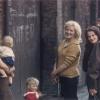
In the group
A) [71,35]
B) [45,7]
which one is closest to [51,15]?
[45,7]

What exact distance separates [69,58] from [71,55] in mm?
60

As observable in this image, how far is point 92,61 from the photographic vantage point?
37.5 ft

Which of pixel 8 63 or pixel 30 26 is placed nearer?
pixel 8 63

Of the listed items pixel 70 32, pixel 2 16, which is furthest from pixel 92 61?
pixel 2 16

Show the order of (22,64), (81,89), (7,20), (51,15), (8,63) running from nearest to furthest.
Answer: (8,63) < (7,20) < (22,64) < (51,15) < (81,89)

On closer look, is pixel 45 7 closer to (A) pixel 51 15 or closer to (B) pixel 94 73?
(A) pixel 51 15

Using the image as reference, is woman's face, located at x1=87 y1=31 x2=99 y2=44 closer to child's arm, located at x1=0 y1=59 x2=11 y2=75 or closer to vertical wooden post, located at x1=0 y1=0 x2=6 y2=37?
child's arm, located at x1=0 y1=59 x2=11 y2=75

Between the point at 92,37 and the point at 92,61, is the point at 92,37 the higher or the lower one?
the higher one

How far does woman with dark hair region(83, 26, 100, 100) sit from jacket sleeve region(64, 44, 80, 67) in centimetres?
26

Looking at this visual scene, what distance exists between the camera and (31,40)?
1447 centimetres

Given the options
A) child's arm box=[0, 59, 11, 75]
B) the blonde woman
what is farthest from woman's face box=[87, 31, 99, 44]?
child's arm box=[0, 59, 11, 75]

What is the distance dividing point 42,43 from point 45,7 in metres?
0.79

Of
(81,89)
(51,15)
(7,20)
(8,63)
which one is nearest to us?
(8,63)

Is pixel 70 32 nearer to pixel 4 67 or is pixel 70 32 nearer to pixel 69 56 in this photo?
pixel 69 56
